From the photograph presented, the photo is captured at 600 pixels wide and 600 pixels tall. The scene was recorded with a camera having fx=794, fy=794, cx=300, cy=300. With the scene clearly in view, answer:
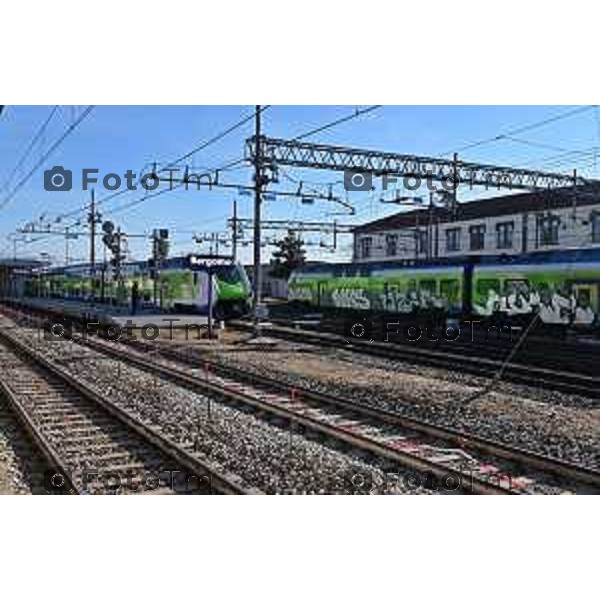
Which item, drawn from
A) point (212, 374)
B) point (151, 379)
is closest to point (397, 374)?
point (212, 374)

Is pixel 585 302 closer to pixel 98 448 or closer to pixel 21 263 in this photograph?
pixel 98 448

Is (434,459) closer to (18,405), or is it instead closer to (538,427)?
(538,427)

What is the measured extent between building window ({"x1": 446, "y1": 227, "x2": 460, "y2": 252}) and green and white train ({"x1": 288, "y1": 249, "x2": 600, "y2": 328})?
8.97 m

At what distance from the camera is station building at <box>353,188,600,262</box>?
33.4m

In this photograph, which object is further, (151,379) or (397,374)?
(397,374)

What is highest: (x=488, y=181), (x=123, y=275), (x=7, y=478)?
(x=488, y=181)

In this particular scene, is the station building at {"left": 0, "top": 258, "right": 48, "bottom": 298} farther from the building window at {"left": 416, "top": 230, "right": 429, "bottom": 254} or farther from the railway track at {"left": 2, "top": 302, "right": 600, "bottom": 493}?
the railway track at {"left": 2, "top": 302, "right": 600, "bottom": 493}

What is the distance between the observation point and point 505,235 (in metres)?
39.7

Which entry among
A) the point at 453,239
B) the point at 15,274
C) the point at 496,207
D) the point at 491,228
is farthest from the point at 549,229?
the point at 15,274

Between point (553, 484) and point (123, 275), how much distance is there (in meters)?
29.6

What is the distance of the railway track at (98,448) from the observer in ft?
23.8

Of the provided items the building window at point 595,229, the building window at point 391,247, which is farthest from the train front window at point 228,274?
the building window at point 391,247

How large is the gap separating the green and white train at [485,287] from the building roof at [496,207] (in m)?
3.39
